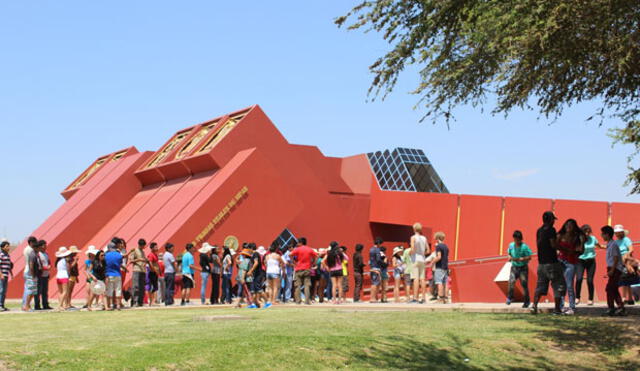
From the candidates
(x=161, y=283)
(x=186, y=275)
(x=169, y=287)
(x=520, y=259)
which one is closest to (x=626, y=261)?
(x=520, y=259)

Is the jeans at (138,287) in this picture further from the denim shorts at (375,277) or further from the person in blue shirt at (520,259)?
the person in blue shirt at (520,259)

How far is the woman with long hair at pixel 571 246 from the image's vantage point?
40.1ft

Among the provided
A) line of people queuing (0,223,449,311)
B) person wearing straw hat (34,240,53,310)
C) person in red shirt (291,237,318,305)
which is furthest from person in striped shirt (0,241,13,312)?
person in red shirt (291,237,318,305)

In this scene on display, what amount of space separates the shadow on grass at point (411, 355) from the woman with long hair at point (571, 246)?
3.19 m

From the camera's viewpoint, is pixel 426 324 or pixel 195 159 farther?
pixel 195 159

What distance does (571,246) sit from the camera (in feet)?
40.6

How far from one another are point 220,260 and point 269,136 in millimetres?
6774

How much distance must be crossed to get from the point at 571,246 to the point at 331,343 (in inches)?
199

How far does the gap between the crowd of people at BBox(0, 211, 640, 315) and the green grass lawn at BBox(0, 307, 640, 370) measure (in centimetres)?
121

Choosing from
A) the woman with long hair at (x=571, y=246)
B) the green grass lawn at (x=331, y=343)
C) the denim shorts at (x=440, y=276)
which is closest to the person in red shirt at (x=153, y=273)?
the green grass lawn at (x=331, y=343)

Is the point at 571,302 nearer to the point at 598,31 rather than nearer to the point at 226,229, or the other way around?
the point at 598,31

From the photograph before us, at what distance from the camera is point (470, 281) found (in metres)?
16.3

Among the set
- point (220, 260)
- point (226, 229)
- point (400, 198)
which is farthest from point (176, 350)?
point (400, 198)

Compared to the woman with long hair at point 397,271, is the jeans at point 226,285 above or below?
below
